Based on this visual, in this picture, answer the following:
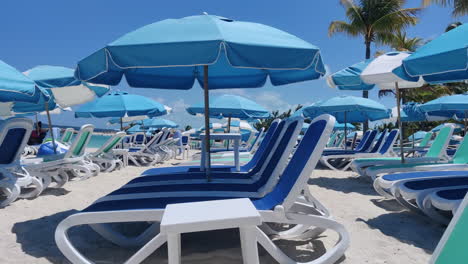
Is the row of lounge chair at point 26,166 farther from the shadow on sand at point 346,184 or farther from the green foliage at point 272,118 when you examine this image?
the green foliage at point 272,118

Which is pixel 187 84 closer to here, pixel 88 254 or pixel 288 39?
pixel 288 39

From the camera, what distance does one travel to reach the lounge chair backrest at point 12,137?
4191 mm

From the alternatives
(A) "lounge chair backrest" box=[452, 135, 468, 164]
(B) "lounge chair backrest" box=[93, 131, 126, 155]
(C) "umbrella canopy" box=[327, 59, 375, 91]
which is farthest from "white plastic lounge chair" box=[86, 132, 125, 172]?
(A) "lounge chair backrest" box=[452, 135, 468, 164]

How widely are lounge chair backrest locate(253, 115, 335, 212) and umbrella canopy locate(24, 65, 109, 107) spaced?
12.9 ft

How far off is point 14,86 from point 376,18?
19248mm

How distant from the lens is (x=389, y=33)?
1977 cm

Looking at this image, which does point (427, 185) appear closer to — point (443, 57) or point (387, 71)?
point (443, 57)

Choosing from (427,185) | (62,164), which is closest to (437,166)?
(427,185)

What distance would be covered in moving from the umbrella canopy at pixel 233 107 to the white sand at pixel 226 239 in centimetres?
558

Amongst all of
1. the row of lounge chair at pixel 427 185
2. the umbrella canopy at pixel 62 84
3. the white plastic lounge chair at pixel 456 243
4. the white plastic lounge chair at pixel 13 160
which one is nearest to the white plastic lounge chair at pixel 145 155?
the umbrella canopy at pixel 62 84

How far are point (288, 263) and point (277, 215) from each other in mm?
299

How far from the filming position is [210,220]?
1.38 m

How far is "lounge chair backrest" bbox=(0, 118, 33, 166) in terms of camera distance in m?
4.19

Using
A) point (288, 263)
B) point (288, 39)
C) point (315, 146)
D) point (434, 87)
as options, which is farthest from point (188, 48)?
point (434, 87)
